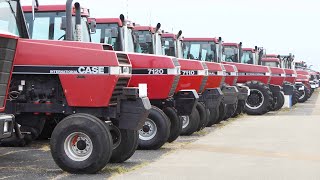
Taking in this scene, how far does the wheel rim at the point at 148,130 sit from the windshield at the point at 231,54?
1135 centimetres

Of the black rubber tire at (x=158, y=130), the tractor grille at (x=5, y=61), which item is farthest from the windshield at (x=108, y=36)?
the tractor grille at (x=5, y=61)

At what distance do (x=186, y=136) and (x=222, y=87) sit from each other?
383cm

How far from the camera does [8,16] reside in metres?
8.48

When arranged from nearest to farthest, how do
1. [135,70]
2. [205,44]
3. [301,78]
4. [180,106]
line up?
[135,70] < [180,106] < [205,44] < [301,78]

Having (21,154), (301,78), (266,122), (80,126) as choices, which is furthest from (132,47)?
(301,78)

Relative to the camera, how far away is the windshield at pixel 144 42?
41.3 ft

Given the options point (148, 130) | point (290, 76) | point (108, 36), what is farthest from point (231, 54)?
point (148, 130)

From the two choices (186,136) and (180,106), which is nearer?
(180,106)

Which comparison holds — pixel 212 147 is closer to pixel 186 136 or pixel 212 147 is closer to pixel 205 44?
pixel 186 136

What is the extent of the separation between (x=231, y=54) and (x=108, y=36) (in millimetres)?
10241

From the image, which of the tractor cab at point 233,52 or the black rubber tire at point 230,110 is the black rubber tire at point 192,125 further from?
the tractor cab at point 233,52

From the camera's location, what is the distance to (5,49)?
6906 millimetres

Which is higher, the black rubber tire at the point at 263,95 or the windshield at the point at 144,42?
the windshield at the point at 144,42

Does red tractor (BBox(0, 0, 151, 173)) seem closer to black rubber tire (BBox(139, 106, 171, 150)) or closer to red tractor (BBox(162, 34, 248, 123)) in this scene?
black rubber tire (BBox(139, 106, 171, 150))
